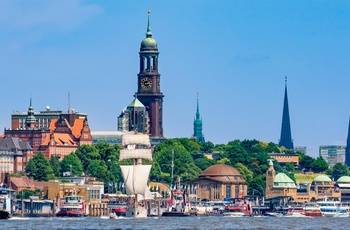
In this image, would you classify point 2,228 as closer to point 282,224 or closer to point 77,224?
point 77,224

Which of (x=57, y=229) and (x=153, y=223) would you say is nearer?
(x=57, y=229)

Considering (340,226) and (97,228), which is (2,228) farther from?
(340,226)

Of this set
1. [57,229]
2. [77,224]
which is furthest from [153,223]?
[57,229]

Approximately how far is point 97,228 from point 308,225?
22497 millimetres

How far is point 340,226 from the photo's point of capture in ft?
634

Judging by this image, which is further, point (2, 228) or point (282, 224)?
point (282, 224)

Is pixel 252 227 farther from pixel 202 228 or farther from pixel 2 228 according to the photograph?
pixel 2 228

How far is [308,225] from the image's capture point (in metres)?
196

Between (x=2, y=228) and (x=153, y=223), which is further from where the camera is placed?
(x=153, y=223)

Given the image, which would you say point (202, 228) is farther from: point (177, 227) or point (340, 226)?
point (340, 226)

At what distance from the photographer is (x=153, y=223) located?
19912 centimetres

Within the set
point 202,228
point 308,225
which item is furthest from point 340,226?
point 202,228

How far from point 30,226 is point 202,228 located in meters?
15.7

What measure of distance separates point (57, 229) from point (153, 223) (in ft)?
66.7
